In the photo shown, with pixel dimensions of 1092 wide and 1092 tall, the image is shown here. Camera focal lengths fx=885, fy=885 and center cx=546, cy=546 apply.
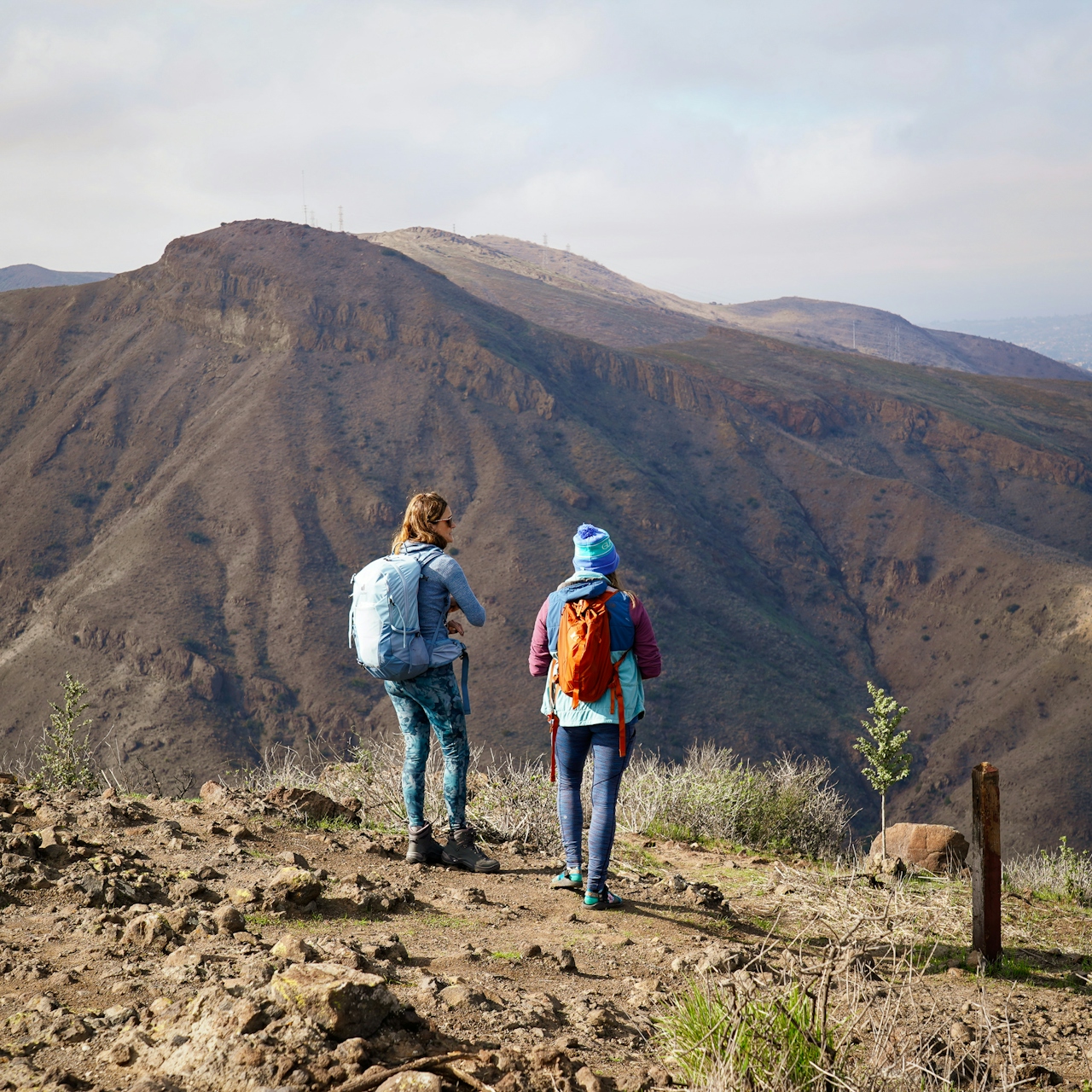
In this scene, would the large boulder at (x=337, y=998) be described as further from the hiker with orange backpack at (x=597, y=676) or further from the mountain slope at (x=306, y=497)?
the mountain slope at (x=306, y=497)

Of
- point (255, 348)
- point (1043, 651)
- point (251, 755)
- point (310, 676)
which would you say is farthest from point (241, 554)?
point (1043, 651)

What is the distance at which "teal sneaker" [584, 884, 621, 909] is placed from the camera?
4125 mm

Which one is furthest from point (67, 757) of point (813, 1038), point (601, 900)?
point (813, 1038)

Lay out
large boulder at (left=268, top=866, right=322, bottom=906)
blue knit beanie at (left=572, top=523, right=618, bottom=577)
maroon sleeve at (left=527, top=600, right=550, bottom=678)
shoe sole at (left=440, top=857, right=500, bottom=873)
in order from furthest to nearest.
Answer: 1. shoe sole at (left=440, top=857, right=500, bottom=873)
2. maroon sleeve at (left=527, top=600, right=550, bottom=678)
3. blue knit beanie at (left=572, top=523, right=618, bottom=577)
4. large boulder at (left=268, top=866, right=322, bottom=906)

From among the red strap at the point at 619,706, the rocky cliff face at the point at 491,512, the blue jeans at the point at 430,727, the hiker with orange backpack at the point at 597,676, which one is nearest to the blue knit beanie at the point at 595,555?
the hiker with orange backpack at the point at 597,676

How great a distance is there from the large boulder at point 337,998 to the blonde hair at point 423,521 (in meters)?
2.44

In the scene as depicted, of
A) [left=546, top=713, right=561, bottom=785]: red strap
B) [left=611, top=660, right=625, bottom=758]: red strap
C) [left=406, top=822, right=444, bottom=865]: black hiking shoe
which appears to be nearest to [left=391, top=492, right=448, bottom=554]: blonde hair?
[left=546, top=713, right=561, bottom=785]: red strap

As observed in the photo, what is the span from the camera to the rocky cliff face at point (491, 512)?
27.7 m

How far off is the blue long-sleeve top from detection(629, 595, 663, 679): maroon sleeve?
0.78 meters

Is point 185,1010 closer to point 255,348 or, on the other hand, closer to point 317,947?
point 317,947

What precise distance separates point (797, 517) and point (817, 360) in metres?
15.0

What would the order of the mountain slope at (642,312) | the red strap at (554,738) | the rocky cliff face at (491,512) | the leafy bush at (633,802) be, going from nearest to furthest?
the red strap at (554,738)
the leafy bush at (633,802)
the rocky cliff face at (491,512)
the mountain slope at (642,312)

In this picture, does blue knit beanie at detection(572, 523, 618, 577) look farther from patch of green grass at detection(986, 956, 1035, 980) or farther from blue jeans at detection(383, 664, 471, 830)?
patch of green grass at detection(986, 956, 1035, 980)

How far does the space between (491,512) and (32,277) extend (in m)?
141
